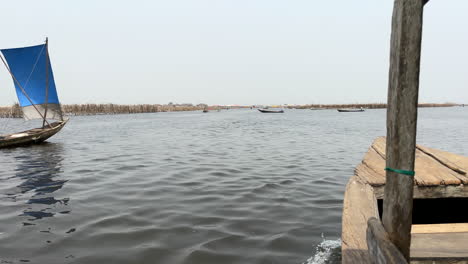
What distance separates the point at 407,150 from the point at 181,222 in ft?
14.0

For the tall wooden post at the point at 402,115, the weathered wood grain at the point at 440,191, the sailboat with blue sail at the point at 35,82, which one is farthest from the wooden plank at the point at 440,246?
the sailboat with blue sail at the point at 35,82

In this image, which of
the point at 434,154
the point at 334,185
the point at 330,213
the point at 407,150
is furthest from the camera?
the point at 334,185

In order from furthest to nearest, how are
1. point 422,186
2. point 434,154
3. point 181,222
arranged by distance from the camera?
1. point 181,222
2. point 434,154
3. point 422,186

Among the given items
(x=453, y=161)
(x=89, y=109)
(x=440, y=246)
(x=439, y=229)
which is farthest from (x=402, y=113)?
Result: (x=89, y=109)

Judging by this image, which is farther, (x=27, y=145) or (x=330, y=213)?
(x=27, y=145)

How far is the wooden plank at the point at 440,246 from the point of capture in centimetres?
239

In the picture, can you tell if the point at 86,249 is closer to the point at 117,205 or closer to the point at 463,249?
the point at 117,205

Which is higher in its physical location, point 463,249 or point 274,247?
point 463,249

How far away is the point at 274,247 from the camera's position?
438 centimetres

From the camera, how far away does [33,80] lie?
→ 68.3ft

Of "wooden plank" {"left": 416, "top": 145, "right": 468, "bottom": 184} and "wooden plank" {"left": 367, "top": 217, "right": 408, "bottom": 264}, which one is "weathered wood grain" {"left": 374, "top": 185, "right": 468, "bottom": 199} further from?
"wooden plank" {"left": 367, "top": 217, "right": 408, "bottom": 264}

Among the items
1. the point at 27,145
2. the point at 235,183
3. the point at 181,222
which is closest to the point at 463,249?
the point at 181,222

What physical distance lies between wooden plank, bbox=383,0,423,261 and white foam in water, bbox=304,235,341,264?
2076 millimetres

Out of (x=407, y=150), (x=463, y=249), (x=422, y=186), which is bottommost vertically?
(x=463, y=249)
